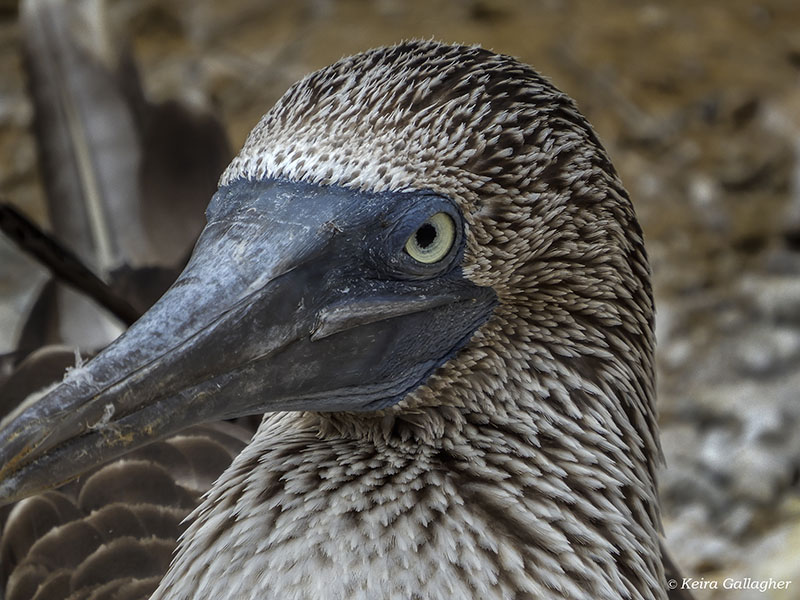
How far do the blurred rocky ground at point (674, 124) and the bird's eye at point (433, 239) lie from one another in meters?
2.74

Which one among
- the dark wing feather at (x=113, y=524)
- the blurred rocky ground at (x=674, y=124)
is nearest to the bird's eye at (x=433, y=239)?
the dark wing feather at (x=113, y=524)

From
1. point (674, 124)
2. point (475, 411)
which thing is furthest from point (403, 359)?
point (674, 124)

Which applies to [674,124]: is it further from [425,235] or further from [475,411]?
[425,235]

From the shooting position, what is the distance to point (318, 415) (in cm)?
195

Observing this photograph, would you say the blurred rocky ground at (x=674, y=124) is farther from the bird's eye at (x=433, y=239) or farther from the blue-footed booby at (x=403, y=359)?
the bird's eye at (x=433, y=239)

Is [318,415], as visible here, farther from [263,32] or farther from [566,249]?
[263,32]

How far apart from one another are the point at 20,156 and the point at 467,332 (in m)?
4.42

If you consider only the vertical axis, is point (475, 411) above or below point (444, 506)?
above

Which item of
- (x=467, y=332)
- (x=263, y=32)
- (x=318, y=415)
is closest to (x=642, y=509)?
(x=467, y=332)

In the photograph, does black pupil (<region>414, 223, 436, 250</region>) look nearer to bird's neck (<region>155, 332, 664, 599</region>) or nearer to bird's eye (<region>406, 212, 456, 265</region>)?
bird's eye (<region>406, 212, 456, 265</region>)

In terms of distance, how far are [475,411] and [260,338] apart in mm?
452

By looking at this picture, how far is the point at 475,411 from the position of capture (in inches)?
72.6

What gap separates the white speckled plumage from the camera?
5.52 ft

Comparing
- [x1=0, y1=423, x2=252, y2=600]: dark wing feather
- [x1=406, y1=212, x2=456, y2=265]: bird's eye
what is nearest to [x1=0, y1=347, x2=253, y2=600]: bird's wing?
[x1=0, y1=423, x2=252, y2=600]: dark wing feather
